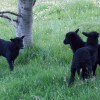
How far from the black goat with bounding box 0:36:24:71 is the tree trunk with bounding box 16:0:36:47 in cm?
64

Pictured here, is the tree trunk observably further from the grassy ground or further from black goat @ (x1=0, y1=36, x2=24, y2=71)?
black goat @ (x1=0, y1=36, x2=24, y2=71)

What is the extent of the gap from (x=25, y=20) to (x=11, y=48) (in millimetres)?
934

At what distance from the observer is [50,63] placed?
341 inches

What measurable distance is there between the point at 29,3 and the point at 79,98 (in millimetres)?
3647

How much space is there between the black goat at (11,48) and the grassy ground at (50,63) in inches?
10.1

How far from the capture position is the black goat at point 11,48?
343 inches

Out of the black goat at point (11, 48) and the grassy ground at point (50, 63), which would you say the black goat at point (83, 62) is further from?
the black goat at point (11, 48)

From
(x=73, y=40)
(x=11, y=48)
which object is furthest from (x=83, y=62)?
(x=11, y=48)

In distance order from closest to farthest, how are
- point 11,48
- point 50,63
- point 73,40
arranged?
point 73,40, point 50,63, point 11,48

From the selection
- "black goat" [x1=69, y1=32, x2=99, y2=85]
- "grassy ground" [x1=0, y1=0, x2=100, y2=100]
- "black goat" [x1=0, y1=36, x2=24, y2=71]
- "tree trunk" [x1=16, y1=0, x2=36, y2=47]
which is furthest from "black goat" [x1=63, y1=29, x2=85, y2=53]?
"tree trunk" [x1=16, y1=0, x2=36, y2=47]

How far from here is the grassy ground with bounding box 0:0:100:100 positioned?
6668 mm

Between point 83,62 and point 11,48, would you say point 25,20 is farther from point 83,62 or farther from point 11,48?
point 83,62

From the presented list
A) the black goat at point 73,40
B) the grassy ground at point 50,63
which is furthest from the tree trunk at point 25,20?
the black goat at point 73,40

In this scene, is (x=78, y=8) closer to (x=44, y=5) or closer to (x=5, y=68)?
(x=44, y=5)
